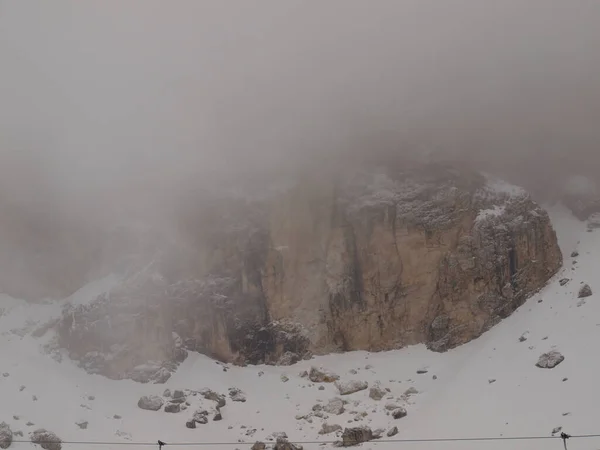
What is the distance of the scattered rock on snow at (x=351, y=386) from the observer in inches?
1595

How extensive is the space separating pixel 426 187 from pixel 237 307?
764 inches

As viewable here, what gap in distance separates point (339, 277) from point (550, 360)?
17.9 metres

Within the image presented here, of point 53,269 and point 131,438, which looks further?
point 53,269

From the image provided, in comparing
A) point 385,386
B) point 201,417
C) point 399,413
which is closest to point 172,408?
point 201,417

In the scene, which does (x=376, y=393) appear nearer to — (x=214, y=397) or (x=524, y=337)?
(x=524, y=337)

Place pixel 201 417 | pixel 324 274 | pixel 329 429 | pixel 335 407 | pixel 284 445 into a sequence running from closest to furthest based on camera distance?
pixel 284 445, pixel 329 429, pixel 201 417, pixel 335 407, pixel 324 274

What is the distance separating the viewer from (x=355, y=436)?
35125 mm

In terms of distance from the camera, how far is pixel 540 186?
5584 centimetres

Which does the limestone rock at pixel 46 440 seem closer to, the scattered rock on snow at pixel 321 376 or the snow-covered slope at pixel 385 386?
the snow-covered slope at pixel 385 386

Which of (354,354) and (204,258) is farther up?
(204,258)

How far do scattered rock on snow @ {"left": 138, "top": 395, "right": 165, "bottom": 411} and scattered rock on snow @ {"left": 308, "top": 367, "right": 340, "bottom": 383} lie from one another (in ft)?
36.2

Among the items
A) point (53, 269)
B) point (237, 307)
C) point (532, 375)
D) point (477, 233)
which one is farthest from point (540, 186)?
point (53, 269)

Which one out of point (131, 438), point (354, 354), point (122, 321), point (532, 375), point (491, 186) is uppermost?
point (491, 186)

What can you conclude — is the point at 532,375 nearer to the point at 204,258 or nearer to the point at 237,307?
the point at 237,307
